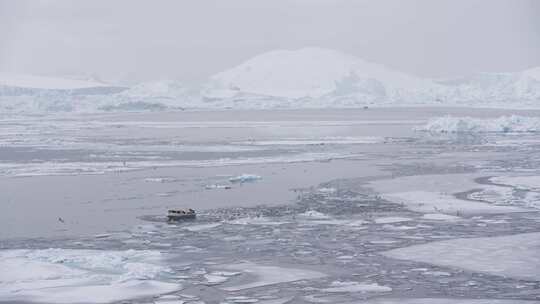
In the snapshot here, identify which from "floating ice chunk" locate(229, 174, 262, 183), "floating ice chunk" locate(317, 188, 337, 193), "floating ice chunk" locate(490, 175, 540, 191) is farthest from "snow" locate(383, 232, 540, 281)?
"floating ice chunk" locate(229, 174, 262, 183)

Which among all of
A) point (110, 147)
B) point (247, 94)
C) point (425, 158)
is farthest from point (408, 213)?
point (247, 94)

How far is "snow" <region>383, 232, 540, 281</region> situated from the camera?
11938mm

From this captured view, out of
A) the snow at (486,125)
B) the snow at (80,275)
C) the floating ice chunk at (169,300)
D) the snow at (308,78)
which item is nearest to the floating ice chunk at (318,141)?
the snow at (486,125)

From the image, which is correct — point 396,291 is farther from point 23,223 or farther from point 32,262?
point 23,223

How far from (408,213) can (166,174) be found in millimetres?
10654

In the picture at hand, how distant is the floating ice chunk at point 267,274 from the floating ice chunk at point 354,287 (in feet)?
1.89

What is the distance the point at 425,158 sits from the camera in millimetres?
30422

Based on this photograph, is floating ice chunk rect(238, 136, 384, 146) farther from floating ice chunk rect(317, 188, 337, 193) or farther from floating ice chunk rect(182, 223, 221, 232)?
floating ice chunk rect(182, 223, 221, 232)

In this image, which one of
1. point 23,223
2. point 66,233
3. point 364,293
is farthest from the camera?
point 23,223

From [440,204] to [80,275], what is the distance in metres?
9.82

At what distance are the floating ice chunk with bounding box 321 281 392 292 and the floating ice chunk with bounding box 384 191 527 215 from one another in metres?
6.96

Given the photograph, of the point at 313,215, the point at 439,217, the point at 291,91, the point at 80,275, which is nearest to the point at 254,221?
the point at 313,215

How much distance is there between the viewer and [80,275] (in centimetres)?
1176

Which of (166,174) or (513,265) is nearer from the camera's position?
(513,265)
